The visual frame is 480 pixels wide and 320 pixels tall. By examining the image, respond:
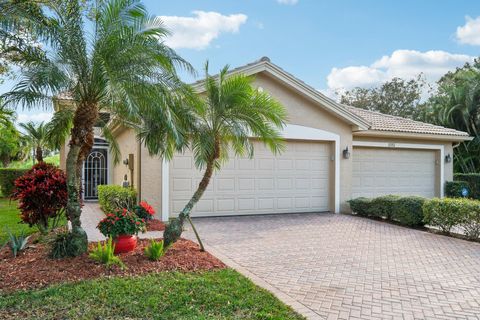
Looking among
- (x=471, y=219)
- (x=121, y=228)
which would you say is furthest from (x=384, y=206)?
(x=121, y=228)

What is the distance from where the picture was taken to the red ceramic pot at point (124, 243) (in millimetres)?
6867

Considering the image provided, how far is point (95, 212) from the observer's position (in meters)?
14.1

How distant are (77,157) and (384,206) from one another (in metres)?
9.79

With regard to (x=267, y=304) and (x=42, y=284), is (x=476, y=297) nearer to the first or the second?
(x=267, y=304)

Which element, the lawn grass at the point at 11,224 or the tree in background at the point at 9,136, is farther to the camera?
the tree in background at the point at 9,136

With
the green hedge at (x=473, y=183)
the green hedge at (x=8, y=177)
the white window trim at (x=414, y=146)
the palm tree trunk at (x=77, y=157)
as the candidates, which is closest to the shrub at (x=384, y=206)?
the white window trim at (x=414, y=146)

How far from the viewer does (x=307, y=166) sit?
13.9 metres

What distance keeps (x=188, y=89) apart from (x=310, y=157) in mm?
7641

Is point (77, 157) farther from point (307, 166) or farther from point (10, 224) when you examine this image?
point (307, 166)

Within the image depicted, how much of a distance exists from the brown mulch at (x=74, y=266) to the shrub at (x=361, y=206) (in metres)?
7.78

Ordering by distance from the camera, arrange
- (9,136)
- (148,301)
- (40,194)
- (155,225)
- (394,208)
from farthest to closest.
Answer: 1. (9,136)
2. (394,208)
3. (155,225)
4. (40,194)
5. (148,301)

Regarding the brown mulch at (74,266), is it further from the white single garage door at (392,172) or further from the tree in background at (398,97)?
the tree in background at (398,97)

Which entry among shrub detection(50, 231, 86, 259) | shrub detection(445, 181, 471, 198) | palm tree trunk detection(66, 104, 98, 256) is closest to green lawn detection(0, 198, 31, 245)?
shrub detection(50, 231, 86, 259)

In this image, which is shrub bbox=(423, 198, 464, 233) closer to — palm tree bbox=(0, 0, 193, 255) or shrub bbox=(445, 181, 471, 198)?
shrub bbox=(445, 181, 471, 198)
